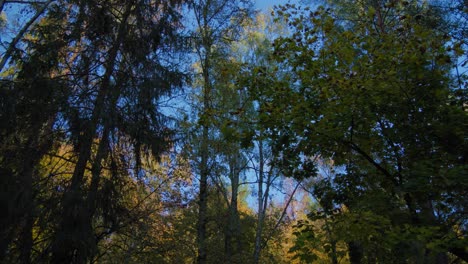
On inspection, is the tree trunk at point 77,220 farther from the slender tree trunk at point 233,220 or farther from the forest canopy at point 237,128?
the slender tree trunk at point 233,220

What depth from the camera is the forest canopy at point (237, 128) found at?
12.9 ft

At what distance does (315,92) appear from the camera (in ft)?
15.0

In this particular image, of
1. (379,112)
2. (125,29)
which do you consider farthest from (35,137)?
(379,112)

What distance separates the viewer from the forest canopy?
394 cm

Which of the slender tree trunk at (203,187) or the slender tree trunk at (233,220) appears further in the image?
the slender tree trunk at (233,220)

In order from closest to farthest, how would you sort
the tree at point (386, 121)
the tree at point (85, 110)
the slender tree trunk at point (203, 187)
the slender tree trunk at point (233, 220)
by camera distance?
the tree at point (386, 121)
the tree at point (85, 110)
the slender tree trunk at point (203, 187)
the slender tree trunk at point (233, 220)

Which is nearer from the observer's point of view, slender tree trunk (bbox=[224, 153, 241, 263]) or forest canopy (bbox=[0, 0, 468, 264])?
forest canopy (bbox=[0, 0, 468, 264])

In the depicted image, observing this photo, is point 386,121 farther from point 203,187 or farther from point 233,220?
point 233,220

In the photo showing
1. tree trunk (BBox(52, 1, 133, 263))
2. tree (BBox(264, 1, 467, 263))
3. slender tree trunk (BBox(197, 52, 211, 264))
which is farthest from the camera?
slender tree trunk (BBox(197, 52, 211, 264))

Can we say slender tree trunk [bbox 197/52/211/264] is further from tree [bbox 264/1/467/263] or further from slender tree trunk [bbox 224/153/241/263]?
tree [bbox 264/1/467/263]

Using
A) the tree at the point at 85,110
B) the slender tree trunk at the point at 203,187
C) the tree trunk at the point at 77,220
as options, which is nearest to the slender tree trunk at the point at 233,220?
the slender tree trunk at the point at 203,187

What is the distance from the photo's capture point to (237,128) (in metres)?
5.20

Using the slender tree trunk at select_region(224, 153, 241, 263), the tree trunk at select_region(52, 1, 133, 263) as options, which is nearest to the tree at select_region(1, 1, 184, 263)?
the tree trunk at select_region(52, 1, 133, 263)

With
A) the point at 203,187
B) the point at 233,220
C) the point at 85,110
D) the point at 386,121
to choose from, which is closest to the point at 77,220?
the point at 85,110
